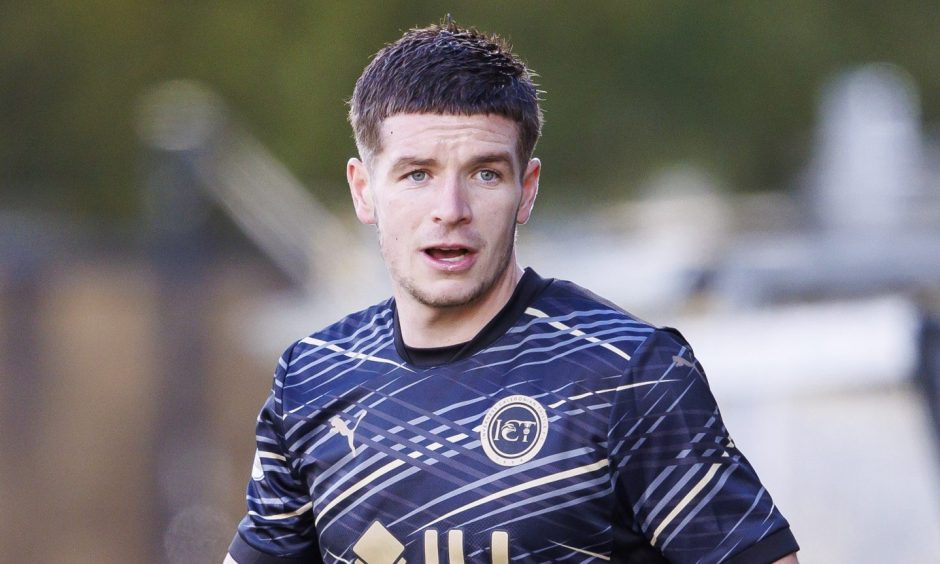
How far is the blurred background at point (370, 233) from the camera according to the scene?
22.2 ft

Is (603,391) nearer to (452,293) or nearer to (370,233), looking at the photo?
(452,293)

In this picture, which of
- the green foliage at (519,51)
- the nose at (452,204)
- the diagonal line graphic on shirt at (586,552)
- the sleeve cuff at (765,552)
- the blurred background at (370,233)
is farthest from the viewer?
the green foliage at (519,51)

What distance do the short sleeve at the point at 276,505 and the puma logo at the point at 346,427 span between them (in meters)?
0.15

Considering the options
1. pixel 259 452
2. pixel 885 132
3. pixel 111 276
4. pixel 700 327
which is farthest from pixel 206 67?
pixel 259 452

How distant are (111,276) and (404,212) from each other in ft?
41.0

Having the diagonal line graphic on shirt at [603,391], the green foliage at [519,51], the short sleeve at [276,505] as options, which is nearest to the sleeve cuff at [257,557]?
the short sleeve at [276,505]

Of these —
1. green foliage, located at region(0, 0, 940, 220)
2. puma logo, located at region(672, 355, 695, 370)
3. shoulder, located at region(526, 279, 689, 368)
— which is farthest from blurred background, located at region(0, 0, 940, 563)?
puma logo, located at region(672, 355, 695, 370)

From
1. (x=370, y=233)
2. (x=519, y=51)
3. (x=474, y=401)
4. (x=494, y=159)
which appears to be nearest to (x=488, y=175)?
(x=494, y=159)

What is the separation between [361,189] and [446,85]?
33 cm

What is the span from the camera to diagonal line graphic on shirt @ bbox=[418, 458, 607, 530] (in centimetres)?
279

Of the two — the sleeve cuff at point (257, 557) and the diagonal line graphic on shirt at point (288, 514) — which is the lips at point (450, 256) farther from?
the sleeve cuff at point (257, 557)

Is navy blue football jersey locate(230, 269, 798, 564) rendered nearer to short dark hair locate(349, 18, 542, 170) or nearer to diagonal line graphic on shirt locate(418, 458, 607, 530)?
diagonal line graphic on shirt locate(418, 458, 607, 530)

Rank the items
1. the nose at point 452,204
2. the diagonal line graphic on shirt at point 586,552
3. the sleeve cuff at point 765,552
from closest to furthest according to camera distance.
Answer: the sleeve cuff at point 765,552 < the diagonal line graphic on shirt at point 586,552 < the nose at point 452,204

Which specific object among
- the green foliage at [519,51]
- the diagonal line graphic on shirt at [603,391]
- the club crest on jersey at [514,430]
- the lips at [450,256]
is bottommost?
the club crest on jersey at [514,430]
